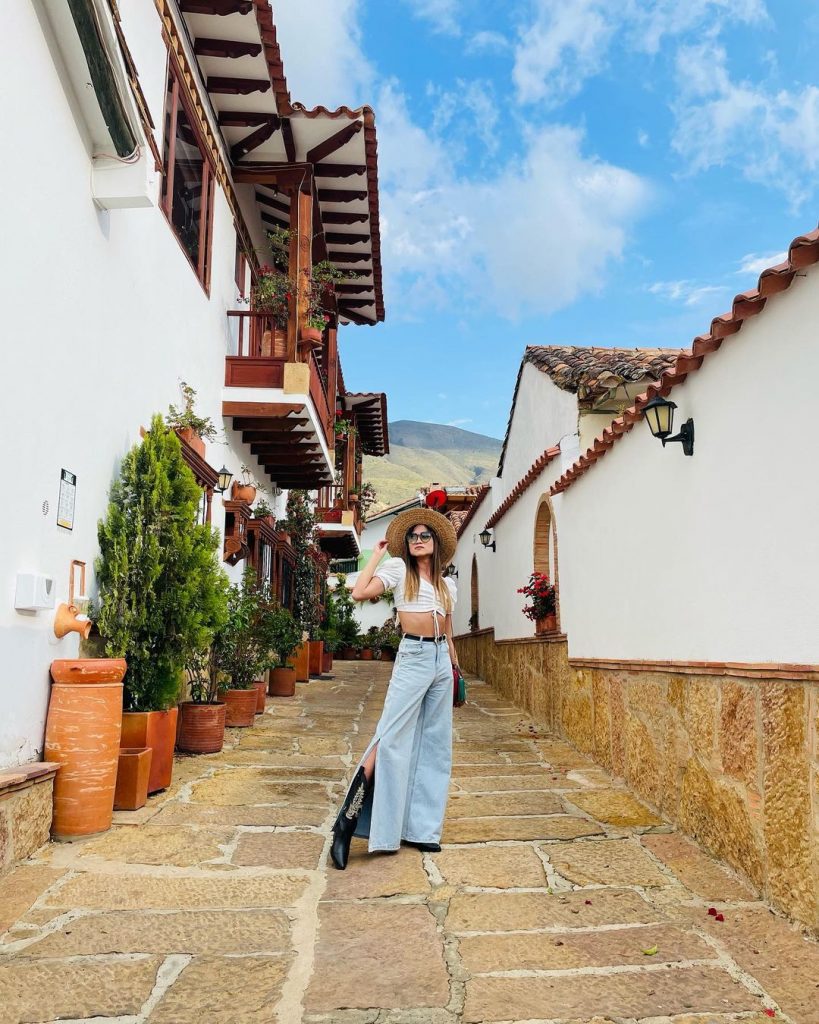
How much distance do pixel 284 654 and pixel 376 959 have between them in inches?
311

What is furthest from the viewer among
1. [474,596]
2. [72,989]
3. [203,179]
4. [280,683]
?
[474,596]

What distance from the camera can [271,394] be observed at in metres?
8.45

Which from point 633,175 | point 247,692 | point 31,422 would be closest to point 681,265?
point 633,175

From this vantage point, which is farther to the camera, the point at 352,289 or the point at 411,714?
the point at 352,289

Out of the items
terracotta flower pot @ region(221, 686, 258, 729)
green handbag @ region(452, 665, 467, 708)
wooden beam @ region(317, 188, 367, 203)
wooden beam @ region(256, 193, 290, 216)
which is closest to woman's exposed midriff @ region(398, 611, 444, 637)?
green handbag @ region(452, 665, 467, 708)

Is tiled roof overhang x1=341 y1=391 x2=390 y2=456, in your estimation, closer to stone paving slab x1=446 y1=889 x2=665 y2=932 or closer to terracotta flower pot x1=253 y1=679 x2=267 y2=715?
terracotta flower pot x1=253 y1=679 x2=267 y2=715

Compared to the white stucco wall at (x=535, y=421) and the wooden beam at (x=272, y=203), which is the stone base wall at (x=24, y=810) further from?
the wooden beam at (x=272, y=203)

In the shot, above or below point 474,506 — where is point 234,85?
above

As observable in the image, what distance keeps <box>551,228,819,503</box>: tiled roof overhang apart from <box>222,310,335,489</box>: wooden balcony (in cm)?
384

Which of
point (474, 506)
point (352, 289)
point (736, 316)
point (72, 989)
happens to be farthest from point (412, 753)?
point (474, 506)

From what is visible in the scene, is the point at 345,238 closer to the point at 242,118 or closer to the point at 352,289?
the point at 352,289

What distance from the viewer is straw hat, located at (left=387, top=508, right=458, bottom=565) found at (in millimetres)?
4293

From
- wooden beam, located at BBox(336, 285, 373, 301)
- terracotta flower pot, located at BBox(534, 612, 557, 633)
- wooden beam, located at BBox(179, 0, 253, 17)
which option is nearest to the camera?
wooden beam, located at BBox(179, 0, 253, 17)

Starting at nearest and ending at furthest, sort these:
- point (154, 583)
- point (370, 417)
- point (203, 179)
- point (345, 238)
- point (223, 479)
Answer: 1. point (154, 583)
2. point (203, 179)
3. point (223, 479)
4. point (345, 238)
5. point (370, 417)
